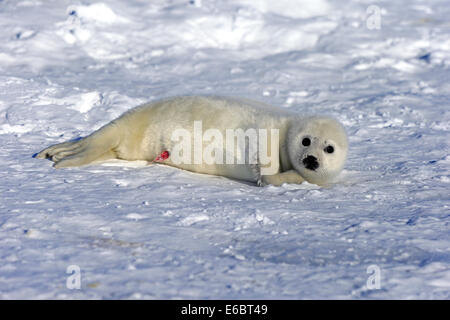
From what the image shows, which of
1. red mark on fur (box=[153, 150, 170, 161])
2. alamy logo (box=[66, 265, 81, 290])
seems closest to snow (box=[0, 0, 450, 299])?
alamy logo (box=[66, 265, 81, 290])

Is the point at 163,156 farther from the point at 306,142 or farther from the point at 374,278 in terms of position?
the point at 374,278

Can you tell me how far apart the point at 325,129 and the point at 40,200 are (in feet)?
5.10

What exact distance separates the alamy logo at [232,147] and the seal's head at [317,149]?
0.12 m

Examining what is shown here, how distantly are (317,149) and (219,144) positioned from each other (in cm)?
56

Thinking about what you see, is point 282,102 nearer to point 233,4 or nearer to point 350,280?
point 233,4

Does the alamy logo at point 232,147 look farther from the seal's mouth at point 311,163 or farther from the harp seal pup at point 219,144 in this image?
the seal's mouth at point 311,163

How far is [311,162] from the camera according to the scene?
342 centimetres

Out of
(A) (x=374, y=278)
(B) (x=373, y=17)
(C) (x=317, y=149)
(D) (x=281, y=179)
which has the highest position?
(B) (x=373, y=17)

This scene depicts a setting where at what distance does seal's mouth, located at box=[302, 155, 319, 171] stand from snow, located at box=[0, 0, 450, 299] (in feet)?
0.33

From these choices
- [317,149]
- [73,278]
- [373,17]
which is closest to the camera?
[73,278]

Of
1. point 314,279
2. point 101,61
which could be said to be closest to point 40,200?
point 314,279

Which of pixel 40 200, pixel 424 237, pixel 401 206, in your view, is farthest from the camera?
pixel 401 206

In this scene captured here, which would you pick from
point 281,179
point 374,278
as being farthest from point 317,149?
point 374,278
